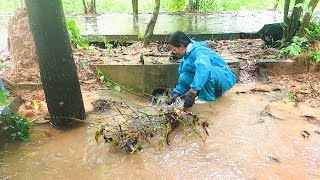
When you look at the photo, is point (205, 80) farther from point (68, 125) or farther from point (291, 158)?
point (68, 125)

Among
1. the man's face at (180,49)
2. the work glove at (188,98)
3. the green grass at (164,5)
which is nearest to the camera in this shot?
the work glove at (188,98)

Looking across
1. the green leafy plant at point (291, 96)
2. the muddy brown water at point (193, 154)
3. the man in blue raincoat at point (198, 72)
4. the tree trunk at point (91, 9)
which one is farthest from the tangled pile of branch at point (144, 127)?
the tree trunk at point (91, 9)

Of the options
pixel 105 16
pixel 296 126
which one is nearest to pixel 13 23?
pixel 296 126

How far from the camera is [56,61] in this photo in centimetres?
334

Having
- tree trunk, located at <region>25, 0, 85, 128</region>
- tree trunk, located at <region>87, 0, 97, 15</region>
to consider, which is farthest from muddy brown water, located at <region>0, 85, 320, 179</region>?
tree trunk, located at <region>87, 0, 97, 15</region>

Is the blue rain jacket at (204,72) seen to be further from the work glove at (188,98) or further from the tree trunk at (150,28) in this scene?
the tree trunk at (150,28)

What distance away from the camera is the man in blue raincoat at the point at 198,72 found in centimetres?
415

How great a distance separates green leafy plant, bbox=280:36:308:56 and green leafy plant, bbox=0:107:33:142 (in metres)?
4.29

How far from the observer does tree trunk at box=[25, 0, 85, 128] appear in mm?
3162

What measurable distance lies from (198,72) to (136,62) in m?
1.54

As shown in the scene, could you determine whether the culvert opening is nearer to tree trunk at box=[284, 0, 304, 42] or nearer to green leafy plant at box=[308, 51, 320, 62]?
tree trunk at box=[284, 0, 304, 42]

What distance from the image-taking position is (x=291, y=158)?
312 centimetres

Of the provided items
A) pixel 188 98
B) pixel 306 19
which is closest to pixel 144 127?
pixel 188 98

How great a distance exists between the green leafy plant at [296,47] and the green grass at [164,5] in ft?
19.2
